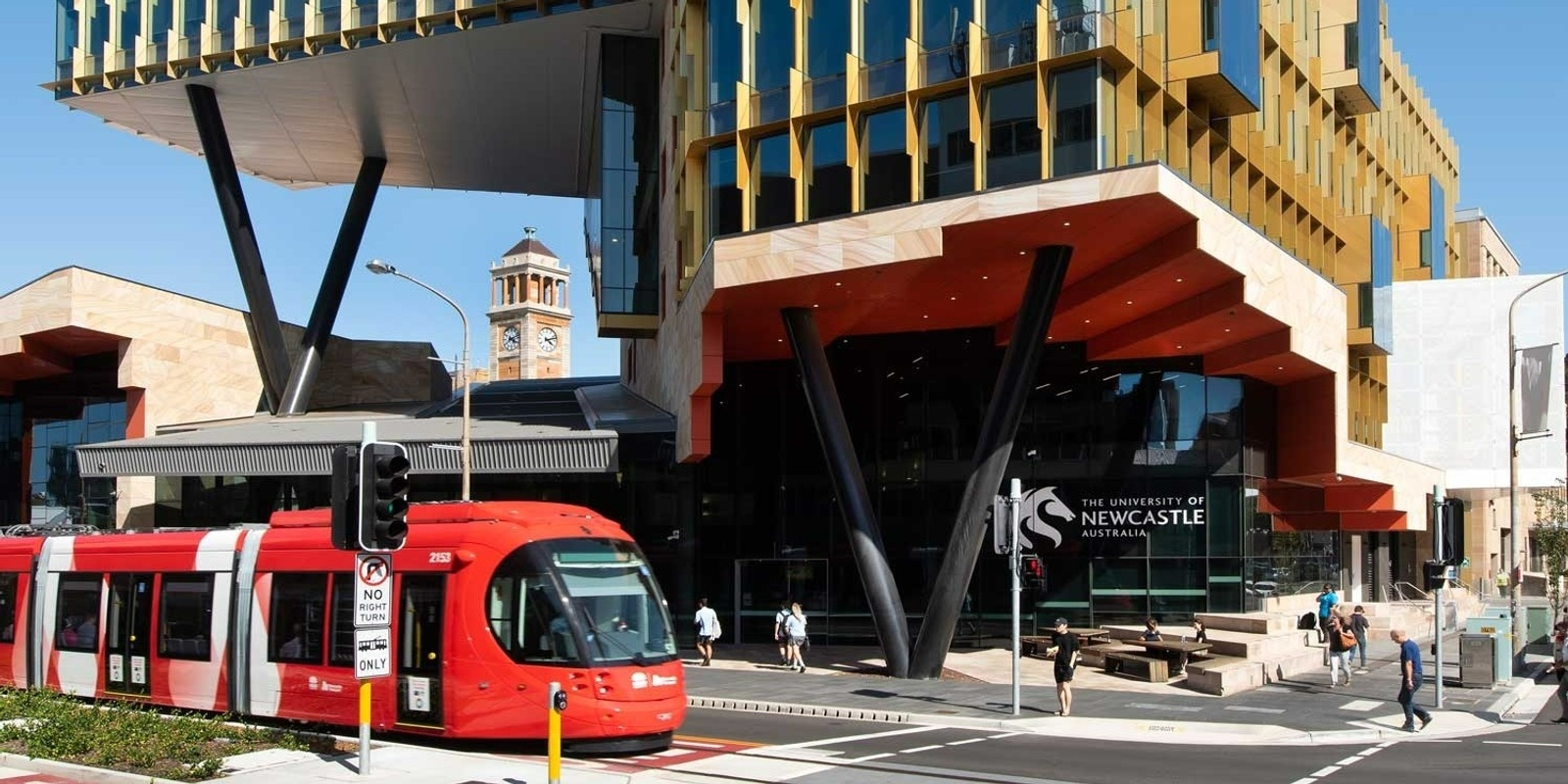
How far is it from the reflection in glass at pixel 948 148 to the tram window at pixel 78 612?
1659cm

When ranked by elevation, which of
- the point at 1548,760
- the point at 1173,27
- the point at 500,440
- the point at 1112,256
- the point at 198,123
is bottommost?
the point at 1548,760

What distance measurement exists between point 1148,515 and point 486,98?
26.9 metres

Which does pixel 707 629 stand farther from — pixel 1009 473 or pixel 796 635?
pixel 1009 473

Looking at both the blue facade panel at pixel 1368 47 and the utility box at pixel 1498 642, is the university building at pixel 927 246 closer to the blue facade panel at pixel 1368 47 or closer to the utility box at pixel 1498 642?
the blue facade panel at pixel 1368 47

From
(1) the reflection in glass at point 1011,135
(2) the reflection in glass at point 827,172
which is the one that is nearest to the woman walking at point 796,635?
(2) the reflection in glass at point 827,172

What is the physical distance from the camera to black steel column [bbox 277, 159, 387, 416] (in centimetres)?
5131

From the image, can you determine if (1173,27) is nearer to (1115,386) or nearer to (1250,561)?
(1115,386)

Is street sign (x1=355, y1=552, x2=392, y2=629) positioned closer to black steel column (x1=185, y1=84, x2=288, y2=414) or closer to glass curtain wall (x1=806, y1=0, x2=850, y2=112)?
glass curtain wall (x1=806, y1=0, x2=850, y2=112)

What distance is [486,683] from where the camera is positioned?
1702 cm

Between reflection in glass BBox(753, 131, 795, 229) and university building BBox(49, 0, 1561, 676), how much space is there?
9cm

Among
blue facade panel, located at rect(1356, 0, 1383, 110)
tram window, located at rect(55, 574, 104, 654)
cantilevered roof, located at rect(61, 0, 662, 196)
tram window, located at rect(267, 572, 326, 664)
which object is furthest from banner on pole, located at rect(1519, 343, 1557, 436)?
tram window, located at rect(55, 574, 104, 654)

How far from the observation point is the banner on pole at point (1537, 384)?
43.7m

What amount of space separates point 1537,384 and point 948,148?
26.5 meters

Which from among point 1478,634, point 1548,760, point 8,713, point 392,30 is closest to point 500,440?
point 392,30
